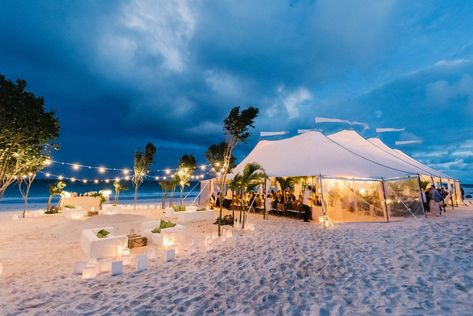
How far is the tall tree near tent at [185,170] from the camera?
57.4ft

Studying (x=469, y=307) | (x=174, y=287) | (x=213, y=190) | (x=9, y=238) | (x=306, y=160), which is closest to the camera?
(x=469, y=307)

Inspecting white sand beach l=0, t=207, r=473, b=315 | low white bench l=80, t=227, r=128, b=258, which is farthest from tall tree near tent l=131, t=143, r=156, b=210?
low white bench l=80, t=227, r=128, b=258

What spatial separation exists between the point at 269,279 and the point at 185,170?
1437 cm

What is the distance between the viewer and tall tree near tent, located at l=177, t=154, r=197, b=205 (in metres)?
17.5

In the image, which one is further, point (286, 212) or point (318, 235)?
point (286, 212)

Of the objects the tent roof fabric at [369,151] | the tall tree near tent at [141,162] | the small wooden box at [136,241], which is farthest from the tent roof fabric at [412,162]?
the tall tree near tent at [141,162]

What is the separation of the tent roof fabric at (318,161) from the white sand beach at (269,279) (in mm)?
3989

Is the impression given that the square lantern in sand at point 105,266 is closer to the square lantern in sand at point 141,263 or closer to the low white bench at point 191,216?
the square lantern in sand at point 141,263

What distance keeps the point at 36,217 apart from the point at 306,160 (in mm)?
16031

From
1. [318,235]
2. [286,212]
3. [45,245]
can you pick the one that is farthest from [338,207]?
[45,245]

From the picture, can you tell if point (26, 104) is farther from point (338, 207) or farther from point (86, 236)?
point (338, 207)

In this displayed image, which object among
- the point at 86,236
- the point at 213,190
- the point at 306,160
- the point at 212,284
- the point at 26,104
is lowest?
the point at 212,284

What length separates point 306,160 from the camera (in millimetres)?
12727

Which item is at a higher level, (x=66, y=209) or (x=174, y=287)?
(x=66, y=209)
